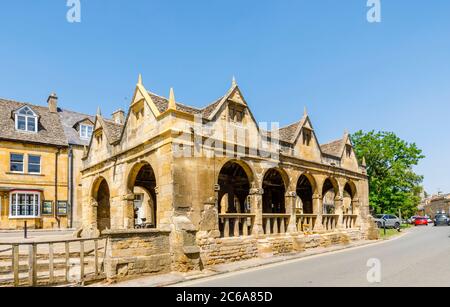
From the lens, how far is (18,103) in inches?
1141

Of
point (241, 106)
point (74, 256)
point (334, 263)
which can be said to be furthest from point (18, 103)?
point (334, 263)

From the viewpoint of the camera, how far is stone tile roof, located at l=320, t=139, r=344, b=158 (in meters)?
21.1

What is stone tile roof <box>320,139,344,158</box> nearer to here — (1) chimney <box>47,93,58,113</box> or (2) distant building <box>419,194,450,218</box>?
(1) chimney <box>47,93,58,113</box>

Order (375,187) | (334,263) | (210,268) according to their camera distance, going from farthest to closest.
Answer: (375,187) < (334,263) < (210,268)

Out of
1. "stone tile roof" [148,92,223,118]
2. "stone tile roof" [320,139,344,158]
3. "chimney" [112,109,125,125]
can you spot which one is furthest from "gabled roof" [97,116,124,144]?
"stone tile roof" [320,139,344,158]

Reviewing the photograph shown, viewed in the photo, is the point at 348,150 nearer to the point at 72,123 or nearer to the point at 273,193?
the point at 273,193

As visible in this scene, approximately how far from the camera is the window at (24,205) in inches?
992

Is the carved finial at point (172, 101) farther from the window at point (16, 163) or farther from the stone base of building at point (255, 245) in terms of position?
the window at point (16, 163)

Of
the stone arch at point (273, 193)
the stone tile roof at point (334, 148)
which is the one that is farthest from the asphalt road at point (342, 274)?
Result: the stone tile roof at point (334, 148)

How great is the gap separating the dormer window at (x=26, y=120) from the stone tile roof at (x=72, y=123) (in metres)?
2.67

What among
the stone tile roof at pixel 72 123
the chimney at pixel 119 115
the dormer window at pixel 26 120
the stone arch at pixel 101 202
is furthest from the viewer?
the stone tile roof at pixel 72 123

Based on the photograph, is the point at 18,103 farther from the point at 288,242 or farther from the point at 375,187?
the point at 375,187

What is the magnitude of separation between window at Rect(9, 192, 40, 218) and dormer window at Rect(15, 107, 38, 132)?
527 cm
